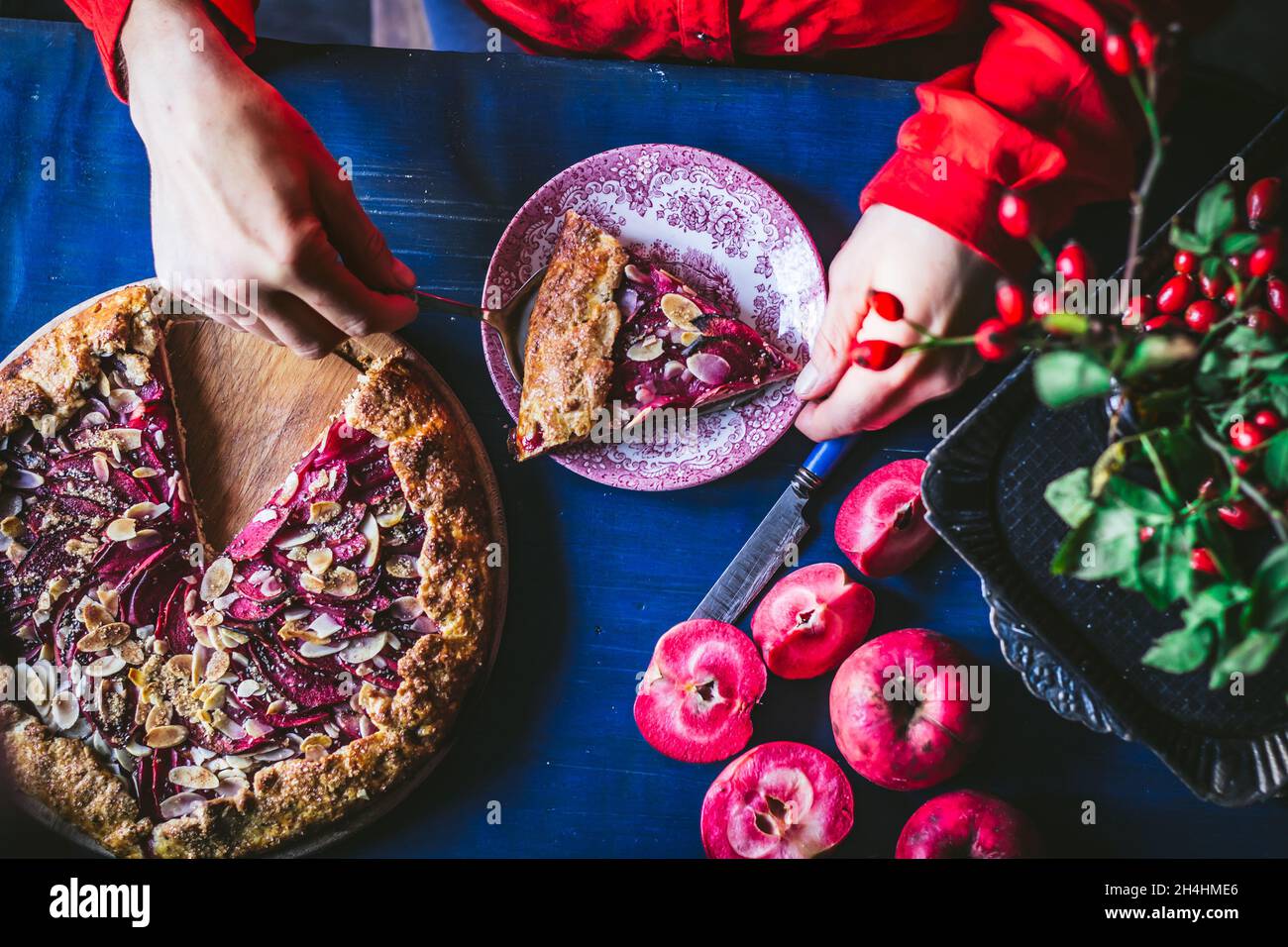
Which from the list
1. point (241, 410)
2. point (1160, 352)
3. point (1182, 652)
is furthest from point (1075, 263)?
point (241, 410)

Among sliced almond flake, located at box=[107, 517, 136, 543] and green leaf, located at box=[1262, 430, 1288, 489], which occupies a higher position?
green leaf, located at box=[1262, 430, 1288, 489]

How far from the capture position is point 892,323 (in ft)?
5.26

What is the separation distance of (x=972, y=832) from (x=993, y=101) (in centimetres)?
134

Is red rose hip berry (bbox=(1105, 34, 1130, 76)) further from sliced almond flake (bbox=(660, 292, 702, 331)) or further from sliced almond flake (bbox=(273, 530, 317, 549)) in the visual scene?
sliced almond flake (bbox=(273, 530, 317, 549))

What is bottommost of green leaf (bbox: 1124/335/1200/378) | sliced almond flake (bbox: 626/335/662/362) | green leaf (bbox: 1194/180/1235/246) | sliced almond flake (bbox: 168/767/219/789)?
sliced almond flake (bbox: 168/767/219/789)

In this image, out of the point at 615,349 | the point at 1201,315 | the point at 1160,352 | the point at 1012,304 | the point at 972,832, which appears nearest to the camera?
the point at 1160,352

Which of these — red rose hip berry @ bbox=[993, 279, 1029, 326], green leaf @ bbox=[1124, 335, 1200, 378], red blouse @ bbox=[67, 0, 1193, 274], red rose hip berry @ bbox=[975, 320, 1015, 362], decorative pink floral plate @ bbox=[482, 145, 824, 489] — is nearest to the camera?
green leaf @ bbox=[1124, 335, 1200, 378]

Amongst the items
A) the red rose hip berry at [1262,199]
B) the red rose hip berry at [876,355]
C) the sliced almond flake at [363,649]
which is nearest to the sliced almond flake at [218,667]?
the sliced almond flake at [363,649]

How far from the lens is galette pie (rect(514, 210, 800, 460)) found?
1791 mm

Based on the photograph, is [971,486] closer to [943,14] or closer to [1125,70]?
[1125,70]

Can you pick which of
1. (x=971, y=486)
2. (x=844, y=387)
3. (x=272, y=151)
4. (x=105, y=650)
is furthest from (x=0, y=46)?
(x=971, y=486)

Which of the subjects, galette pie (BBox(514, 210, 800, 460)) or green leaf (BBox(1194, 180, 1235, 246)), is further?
galette pie (BBox(514, 210, 800, 460))

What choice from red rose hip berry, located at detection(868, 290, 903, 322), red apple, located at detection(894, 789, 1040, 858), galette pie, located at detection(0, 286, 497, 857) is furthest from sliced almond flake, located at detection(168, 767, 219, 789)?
red rose hip berry, located at detection(868, 290, 903, 322)

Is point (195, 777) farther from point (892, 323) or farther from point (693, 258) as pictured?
point (892, 323)
